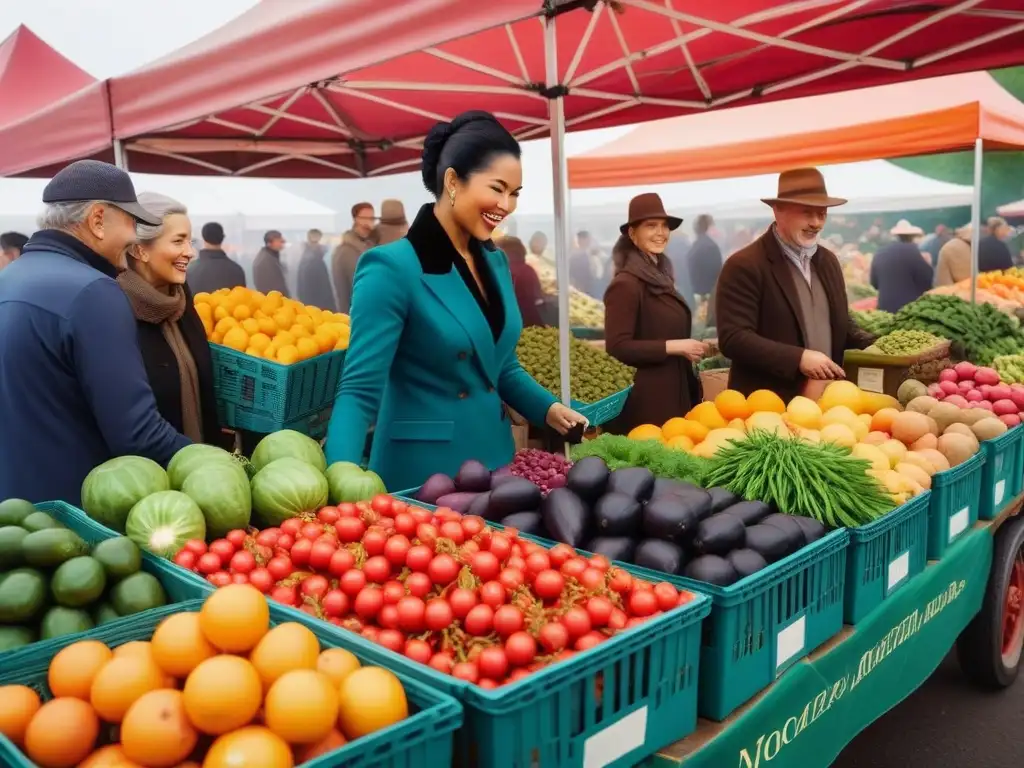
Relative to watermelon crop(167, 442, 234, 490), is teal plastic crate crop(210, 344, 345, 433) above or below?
below

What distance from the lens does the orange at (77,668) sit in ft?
4.17

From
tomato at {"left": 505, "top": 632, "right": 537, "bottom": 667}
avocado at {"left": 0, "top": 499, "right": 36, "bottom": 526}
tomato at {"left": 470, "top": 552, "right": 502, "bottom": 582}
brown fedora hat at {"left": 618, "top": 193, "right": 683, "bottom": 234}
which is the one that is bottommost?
tomato at {"left": 505, "top": 632, "right": 537, "bottom": 667}

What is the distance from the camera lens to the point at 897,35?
4.39 metres

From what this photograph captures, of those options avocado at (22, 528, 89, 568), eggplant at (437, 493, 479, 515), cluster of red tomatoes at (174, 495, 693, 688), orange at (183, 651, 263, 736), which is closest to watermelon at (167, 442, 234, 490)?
cluster of red tomatoes at (174, 495, 693, 688)

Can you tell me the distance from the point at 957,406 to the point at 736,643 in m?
2.35

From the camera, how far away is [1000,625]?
135 inches

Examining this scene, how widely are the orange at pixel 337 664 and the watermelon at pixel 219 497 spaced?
0.72m

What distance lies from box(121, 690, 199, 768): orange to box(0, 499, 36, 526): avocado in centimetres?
84

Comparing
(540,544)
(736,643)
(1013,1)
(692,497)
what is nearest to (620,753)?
(736,643)

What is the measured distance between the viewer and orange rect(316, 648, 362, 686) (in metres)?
1.27

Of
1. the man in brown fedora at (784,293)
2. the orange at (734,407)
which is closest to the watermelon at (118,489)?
the orange at (734,407)

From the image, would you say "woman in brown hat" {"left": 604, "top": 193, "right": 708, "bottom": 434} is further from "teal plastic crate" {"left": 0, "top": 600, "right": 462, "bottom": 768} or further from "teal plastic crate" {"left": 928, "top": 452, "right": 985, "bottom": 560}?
"teal plastic crate" {"left": 0, "top": 600, "right": 462, "bottom": 768}

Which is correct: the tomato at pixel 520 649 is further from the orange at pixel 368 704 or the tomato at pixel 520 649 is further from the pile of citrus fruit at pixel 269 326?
the pile of citrus fruit at pixel 269 326

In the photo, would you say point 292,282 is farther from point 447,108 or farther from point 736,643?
point 736,643
